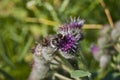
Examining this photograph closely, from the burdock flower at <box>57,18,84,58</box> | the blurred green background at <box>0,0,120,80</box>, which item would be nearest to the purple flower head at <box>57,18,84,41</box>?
the burdock flower at <box>57,18,84,58</box>

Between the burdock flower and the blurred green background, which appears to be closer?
the burdock flower

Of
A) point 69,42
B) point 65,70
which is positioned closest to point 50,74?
point 65,70

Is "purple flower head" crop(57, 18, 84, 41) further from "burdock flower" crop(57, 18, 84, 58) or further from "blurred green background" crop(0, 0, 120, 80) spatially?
"blurred green background" crop(0, 0, 120, 80)

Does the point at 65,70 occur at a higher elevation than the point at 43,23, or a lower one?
lower

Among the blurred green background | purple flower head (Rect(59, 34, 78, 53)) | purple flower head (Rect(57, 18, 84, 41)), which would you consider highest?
the blurred green background

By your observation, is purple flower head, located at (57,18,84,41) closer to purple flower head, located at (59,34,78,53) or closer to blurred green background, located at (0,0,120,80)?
purple flower head, located at (59,34,78,53)

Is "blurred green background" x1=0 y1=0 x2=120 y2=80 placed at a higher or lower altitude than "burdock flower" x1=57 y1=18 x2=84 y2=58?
higher

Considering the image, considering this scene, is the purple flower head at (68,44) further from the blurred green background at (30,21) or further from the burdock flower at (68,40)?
the blurred green background at (30,21)

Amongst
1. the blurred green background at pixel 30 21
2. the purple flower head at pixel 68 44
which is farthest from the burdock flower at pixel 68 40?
the blurred green background at pixel 30 21

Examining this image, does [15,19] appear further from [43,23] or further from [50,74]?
[50,74]
